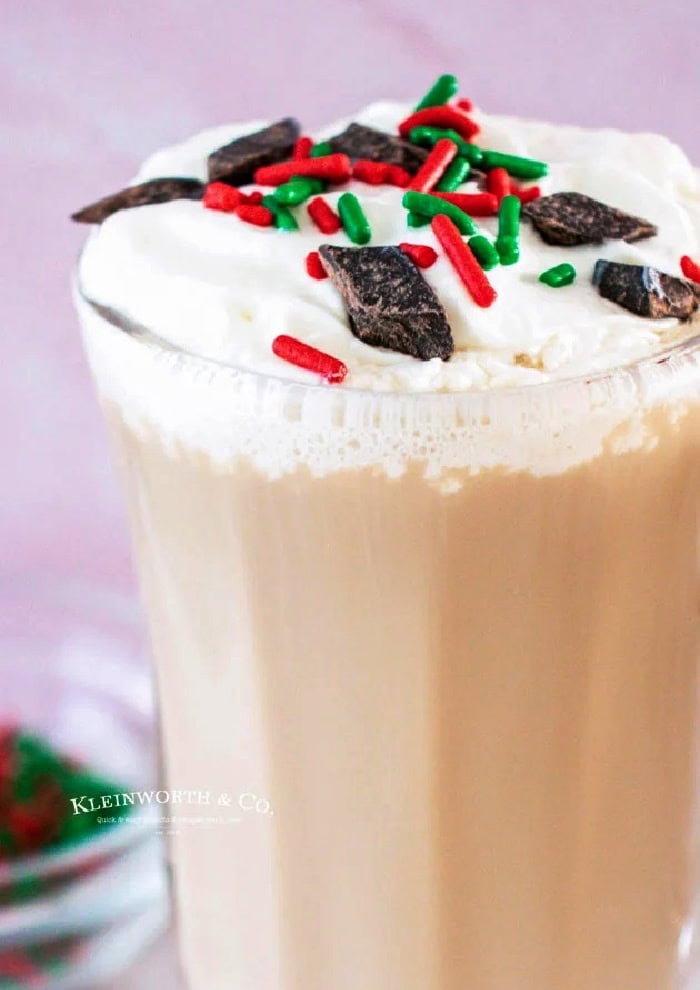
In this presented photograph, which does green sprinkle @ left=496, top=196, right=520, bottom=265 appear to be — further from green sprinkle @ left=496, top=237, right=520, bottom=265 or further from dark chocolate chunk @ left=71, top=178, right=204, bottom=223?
dark chocolate chunk @ left=71, top=178, right=204, bottom=223

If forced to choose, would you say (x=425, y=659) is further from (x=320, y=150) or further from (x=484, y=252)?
(x=320, y=150)

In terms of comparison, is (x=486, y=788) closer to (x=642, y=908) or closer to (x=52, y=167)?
(x=642, y=908)

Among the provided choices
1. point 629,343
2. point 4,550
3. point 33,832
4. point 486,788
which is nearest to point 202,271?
point 629,343

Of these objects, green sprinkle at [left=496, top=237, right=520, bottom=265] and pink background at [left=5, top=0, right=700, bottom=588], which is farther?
pink background at [left=5, top=0, right=700, bottom=588]

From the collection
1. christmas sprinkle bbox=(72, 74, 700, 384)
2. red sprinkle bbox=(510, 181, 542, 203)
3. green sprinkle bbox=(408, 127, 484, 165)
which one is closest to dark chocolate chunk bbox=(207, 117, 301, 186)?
christmas sprinkle bbox=(72, 74, 700, 384)

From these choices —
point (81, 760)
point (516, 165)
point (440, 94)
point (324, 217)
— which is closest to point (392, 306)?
point (324, 217)

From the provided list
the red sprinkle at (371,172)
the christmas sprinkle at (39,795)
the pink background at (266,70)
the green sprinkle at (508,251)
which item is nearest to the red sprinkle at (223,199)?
the red sprinkle at (371,172)

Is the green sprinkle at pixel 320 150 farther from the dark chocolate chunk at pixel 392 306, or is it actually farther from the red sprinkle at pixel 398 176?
the dark chocolate chunk at pixel 392 306
